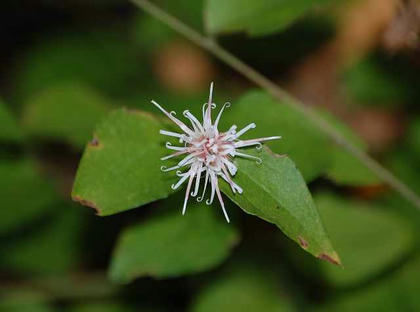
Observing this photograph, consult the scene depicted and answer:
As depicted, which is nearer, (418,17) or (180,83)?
(418,17)

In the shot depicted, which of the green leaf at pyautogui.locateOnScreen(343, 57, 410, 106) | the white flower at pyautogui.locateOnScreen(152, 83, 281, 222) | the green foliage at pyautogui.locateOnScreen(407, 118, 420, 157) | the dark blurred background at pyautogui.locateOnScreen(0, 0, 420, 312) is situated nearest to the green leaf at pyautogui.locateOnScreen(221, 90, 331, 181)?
the dark blurred background at pyautogui.locateOnScreen(0, 0, 420, 312)

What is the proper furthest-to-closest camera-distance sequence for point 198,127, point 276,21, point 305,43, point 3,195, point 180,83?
point 180,83 → point 305,43 → point 3,195 → point 276,21 → point 198,127

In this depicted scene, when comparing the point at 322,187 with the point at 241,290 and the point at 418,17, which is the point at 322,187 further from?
the point at 418,17

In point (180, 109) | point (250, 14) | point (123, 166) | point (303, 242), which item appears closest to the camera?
point (303, 242)

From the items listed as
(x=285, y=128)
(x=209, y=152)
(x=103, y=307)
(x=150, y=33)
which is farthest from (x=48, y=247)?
(x=209, y=152)

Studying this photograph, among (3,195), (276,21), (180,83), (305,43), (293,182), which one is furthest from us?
(180,83)

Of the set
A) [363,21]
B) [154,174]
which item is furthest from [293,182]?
[363,21]

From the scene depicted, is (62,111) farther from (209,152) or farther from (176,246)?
(209,152)
